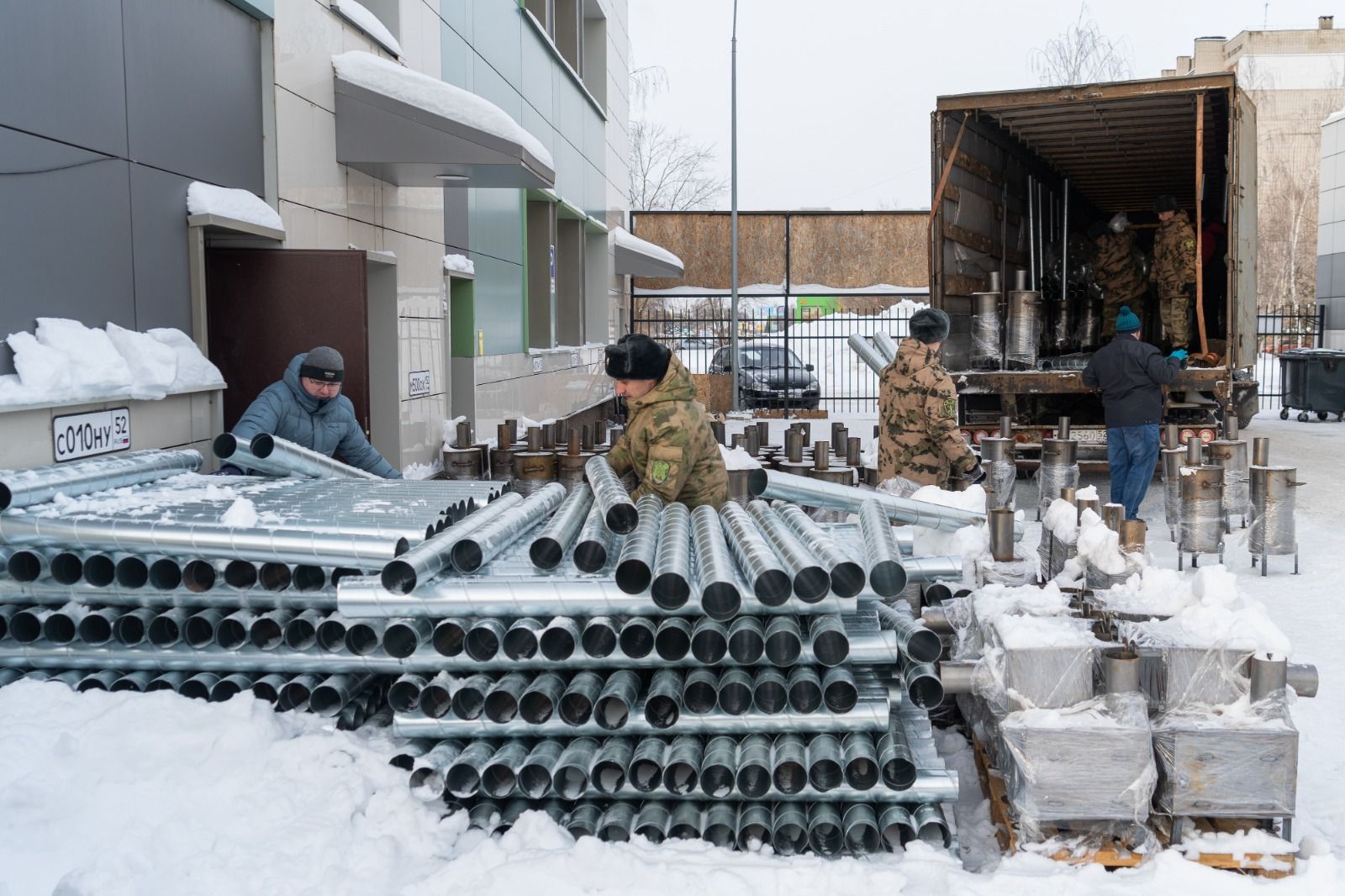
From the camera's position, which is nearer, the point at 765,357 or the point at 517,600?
the point at 517,600

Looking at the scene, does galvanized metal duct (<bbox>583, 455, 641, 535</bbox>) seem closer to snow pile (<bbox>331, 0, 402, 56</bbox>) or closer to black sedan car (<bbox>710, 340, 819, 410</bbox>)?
snow pile (<bbox>331, 0, 402, 56</bbox>)

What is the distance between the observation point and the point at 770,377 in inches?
930

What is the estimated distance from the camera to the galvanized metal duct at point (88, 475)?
4297 millimetres

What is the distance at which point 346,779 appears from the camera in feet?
13.2

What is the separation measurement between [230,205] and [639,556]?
3.83 meters

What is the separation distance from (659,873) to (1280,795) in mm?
1975

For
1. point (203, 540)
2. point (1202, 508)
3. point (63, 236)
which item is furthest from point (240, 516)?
point (1202, 508)

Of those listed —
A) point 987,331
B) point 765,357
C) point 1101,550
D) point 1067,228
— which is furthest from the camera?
point 765,357

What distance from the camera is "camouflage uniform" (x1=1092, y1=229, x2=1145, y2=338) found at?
1486 cm

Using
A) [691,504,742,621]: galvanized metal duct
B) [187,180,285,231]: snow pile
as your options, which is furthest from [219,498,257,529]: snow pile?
[187,180,285,231]: snow pile

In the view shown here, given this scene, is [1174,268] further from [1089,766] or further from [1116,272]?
[1089,766]

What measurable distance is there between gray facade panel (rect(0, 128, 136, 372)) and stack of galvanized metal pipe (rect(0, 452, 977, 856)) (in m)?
0.90

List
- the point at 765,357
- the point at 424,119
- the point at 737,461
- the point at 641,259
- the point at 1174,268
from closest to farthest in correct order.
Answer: the point at 737,461 → the point at 424,119 → the point at 1174,268 → the point at 641,259 → the point at 765,357

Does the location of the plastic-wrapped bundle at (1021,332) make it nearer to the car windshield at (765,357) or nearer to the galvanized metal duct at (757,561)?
the galvanized metal duct at (757,561)
